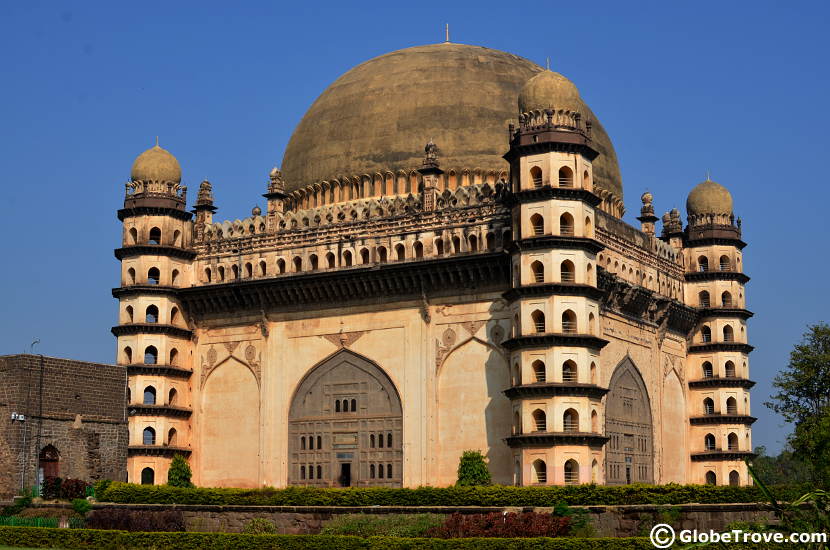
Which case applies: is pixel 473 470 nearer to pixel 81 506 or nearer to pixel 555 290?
pixel 555 290

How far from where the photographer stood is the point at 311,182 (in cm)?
4250

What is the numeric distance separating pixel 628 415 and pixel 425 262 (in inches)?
364

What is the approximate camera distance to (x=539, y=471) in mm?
32312

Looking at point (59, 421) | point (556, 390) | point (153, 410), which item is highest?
point (556, 390)

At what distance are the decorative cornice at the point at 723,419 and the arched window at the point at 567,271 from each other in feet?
41.2

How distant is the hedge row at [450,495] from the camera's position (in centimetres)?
2619

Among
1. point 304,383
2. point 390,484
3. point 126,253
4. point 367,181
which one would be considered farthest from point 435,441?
point 126,253

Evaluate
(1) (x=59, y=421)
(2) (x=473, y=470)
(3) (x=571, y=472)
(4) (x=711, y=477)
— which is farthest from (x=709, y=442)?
(1) (x=59, y=421)

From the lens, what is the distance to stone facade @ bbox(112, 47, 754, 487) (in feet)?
110

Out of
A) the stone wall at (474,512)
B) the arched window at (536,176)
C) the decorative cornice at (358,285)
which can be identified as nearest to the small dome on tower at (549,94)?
the arched window at (536,176)

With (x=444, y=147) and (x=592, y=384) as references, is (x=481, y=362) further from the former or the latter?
(x=444, y=147)

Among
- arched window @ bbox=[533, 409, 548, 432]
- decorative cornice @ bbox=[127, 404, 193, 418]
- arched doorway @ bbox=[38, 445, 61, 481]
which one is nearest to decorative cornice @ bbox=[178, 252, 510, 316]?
decorative cornice @ bbox=[127, 404, 193, 418]

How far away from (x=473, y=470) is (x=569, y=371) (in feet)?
14.4

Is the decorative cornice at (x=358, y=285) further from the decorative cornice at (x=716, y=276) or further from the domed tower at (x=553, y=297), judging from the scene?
the decorative cornice at (x=716, y=276)
